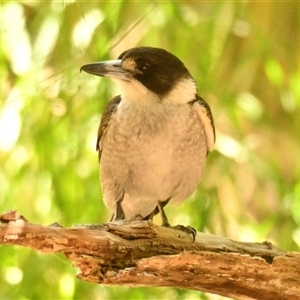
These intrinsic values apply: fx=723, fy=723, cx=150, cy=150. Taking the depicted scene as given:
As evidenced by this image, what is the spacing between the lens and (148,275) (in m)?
1.63

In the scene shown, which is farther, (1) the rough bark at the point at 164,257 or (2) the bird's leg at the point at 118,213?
(2) the bird's leg at the point at 118,213

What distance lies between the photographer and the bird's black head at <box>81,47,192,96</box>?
6.69ft

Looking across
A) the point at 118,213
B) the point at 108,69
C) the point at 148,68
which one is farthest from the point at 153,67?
the point at 118,213

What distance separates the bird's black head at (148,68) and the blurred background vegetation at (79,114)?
12cm

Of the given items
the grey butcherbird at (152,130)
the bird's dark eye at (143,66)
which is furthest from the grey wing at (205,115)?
the bird's dark eye at (143,66)

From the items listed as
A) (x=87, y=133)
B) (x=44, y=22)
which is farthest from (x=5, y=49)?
(x=87, y=133)

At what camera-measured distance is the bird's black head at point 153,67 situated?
2.07 meters

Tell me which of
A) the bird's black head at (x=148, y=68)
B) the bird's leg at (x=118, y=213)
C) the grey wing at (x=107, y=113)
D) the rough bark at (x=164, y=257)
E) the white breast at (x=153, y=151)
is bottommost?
the rough bark at (x=164, y=257)

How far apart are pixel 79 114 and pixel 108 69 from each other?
1.03 feet

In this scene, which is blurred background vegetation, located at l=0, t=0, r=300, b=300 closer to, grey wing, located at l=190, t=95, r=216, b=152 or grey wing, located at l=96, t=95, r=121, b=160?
grey wing, located at l=96, t=95, r=121, b=160

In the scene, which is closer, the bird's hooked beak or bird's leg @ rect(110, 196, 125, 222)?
the bird's hooked beak

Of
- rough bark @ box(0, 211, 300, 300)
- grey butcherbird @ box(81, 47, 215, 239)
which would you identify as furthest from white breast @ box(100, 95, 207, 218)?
rough bark @ box(0, 211, 300, 300)

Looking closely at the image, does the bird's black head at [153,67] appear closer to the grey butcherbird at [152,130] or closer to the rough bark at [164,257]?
the grey butcherbird at [152,130]

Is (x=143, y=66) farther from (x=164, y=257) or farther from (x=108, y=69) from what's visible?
(x=164, y=257)
